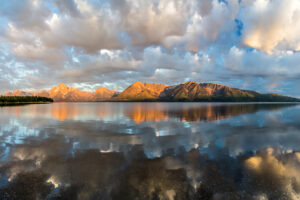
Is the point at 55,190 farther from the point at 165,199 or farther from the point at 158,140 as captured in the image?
the point at 158,140

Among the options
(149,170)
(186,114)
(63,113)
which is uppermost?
(186,114)

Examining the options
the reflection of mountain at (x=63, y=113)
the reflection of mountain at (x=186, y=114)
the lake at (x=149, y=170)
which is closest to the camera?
the lake at (x=149, y=170)

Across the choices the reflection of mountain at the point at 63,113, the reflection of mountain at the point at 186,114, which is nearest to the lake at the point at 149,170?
the reflection of mountain at the point at 186,114

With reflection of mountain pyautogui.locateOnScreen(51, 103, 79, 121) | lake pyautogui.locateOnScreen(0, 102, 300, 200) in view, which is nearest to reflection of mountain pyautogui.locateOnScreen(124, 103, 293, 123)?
reflection of mountain pyautogui.locateOnScreen(51, 103, 79, 121)

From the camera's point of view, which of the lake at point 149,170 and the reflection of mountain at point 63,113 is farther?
the reflection of mountain at point 63,113

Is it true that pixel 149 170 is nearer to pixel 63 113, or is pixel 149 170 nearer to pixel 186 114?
pixel 186 114

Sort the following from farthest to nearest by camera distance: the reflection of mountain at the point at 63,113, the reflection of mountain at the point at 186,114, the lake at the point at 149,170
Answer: the reflection of mountain at the point at 63,113 < the reflection of mountain at the point at 186,114 < the lake at the point at 149,170

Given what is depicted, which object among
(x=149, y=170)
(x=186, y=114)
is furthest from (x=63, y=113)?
(x=149, y=170)

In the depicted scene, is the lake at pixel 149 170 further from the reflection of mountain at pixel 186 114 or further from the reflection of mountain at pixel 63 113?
the reflection of mountain at pixel 63 113

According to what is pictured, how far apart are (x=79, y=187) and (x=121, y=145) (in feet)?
33.5

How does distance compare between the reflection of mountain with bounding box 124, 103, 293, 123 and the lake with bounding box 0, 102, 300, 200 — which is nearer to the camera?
the lake with bounding box 0, 102, 300, 200

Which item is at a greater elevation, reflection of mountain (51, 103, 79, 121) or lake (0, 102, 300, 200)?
reflection of mountain (51, 103, 79, 121)

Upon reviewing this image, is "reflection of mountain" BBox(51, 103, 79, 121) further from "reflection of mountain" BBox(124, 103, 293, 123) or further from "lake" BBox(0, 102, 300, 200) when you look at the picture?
"lake" BBox(0, 102, 300, 200)

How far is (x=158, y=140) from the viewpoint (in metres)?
24.0
